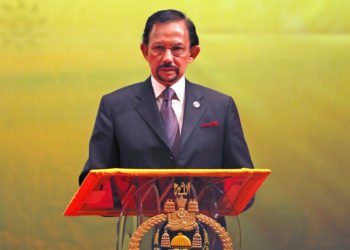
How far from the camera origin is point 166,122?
7.55ft

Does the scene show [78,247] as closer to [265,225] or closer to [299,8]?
[265,225]

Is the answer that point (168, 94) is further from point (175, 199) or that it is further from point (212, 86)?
point (212, 86)

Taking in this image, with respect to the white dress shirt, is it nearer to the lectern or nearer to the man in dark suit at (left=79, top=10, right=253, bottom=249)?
the man in dark suit at (left=79, top=10, right=253, bottom=249)

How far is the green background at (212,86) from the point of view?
3186 millimetres

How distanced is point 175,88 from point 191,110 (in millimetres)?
121

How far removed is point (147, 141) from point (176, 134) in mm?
105

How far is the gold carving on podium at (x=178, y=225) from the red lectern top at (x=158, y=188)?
0.06 feet

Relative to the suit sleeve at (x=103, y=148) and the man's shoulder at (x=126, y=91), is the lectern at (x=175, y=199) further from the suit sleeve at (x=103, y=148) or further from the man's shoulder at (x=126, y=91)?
the man's shoulder at (x=126, y=91)

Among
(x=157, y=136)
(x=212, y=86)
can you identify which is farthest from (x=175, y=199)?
(x=212, y=86)

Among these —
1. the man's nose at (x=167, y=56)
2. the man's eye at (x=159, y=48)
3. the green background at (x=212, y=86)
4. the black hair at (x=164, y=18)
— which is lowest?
the green background at (x=212, y=86)

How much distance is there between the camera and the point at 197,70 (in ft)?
10.8

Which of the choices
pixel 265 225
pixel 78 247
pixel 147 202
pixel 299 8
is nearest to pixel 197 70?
pixel 299 8

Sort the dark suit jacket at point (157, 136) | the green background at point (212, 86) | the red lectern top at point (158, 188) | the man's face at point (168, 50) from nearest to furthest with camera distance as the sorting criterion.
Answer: the red lectern top at point (158, 188)
the dark suit jacket at point (157, 136)
the man's face at point (168, 50)
the green background at point (212, 86)

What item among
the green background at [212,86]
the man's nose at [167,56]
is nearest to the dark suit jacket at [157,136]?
the man's nose at [167,56]
